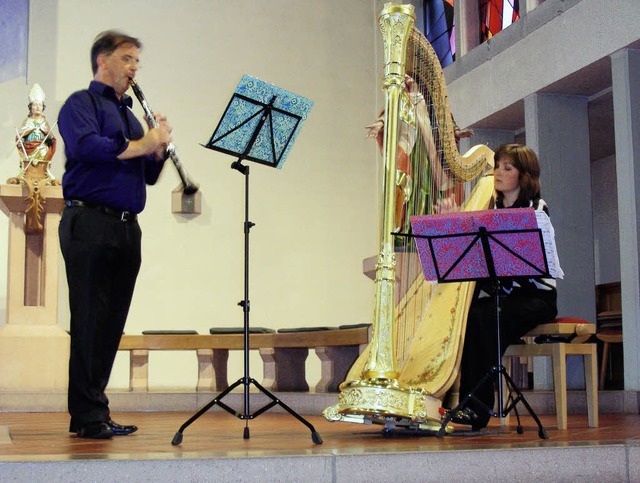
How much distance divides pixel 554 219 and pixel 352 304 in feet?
9.71

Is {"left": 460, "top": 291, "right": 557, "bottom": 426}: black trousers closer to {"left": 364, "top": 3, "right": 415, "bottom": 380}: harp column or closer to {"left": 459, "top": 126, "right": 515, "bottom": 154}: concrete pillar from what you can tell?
{"left": 364, "top": 3, "right": 415, "bottom": 380}: harp column

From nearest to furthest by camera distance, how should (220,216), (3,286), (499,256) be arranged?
1. (499,256)
2. (3,286)
3. (220,216)

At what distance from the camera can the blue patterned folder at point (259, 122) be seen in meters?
3.71

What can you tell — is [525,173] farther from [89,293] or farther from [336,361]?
[336,361]

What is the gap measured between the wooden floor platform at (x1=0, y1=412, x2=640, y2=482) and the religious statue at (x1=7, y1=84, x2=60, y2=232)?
291 cm

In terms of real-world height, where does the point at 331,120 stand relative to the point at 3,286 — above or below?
above

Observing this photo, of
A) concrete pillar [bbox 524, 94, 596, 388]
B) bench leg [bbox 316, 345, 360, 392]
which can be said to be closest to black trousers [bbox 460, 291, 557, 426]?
bench leg [bbox 316, 345, 360, 392]

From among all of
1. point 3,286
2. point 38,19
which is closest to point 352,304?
point 3,286

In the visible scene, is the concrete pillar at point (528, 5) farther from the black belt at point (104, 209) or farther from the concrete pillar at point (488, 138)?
the black belt at point (104, 209)

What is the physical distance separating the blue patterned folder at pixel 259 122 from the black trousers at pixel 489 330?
4.06 feet

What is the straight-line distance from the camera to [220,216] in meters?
10.4

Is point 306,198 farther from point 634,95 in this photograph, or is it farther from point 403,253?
point 403,253

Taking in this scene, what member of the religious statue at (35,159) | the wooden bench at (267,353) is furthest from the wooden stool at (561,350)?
the religious statue at (35,159)

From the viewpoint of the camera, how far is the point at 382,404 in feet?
12.3
